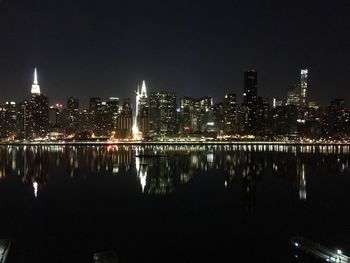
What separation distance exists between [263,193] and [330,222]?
8.63 meters

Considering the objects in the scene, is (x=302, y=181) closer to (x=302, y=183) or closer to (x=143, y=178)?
(x=302, y=183)

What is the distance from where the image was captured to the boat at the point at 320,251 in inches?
500

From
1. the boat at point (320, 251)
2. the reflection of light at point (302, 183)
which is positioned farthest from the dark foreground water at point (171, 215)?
the boat at point (320, 251)

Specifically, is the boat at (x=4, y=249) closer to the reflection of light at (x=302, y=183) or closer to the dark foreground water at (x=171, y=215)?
the dark foreground water at (x=171, y=215)

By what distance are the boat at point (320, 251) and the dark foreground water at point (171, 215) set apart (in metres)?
0.54

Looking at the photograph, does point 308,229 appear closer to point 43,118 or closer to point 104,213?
point 104,213

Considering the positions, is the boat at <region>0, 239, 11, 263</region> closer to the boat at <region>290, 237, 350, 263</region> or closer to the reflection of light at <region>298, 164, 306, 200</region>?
the boat at <region>290, 237, 350, 263</region>

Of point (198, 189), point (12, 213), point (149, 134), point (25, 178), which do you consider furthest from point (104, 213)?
point (149, 134)

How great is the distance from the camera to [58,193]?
1097 inches

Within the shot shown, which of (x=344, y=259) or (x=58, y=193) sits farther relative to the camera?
(x=58, y=193)

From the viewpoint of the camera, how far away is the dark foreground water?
15047 mm

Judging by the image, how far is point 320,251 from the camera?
13492mm

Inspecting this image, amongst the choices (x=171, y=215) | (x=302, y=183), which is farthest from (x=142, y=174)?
(x=171, y=215)

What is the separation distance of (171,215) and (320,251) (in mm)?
9111
